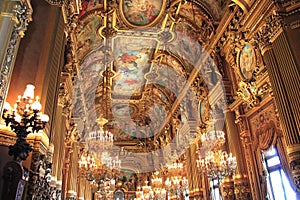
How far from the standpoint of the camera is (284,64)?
6758 mm

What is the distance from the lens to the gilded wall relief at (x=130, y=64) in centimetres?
1360

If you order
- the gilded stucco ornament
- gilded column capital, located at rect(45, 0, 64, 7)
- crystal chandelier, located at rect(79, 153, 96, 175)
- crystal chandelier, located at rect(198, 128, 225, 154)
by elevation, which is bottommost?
crystal chandelier, located at rect(79, 153, 96, 175)

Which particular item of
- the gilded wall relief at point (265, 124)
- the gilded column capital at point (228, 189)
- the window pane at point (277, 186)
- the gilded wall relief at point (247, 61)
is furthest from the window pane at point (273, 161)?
the gilded wall relief at point (247, 61)

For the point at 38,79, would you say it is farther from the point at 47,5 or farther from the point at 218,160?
the point at 218,160

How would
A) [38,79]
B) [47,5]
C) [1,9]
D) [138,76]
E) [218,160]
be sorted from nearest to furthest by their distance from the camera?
[1,9] → [38,79] → [47,5] → [218,160] → [138,76]

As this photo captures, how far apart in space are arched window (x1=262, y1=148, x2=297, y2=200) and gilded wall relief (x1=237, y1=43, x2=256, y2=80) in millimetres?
2660

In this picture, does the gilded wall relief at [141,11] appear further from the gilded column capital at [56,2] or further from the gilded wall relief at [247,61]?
the gilded column capital at [56,2]

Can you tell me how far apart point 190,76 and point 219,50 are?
9.79ft

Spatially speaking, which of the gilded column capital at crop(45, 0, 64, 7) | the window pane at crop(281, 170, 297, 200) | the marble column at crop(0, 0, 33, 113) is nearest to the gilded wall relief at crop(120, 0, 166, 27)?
the gilded column capital at crop(45, 0, 64, 7)

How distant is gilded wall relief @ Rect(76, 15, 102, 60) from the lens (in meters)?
11.0

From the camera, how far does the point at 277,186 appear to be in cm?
750

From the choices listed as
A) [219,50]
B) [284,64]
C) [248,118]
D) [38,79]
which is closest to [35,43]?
[38,79]

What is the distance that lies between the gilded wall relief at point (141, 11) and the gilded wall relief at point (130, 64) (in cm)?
134

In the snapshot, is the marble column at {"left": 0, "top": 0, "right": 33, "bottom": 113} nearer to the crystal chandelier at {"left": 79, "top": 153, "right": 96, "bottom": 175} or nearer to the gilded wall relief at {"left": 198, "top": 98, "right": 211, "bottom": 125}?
the crystal chandelier at {"left": 79, "top": 153, "right": 96, "bottom": 175}
